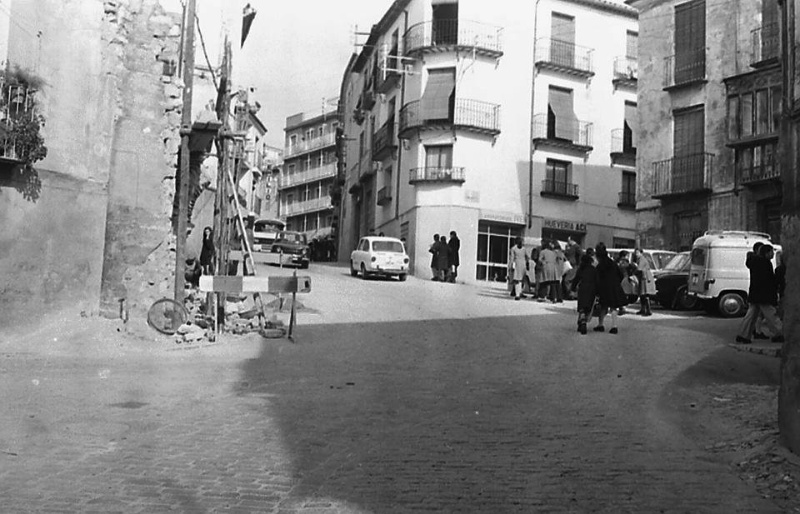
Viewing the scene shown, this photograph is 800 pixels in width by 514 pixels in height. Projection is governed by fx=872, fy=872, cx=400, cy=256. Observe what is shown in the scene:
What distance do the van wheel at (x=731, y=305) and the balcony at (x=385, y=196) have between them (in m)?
22.0

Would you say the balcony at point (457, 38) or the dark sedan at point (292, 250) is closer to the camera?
the dark sedan at point (292, 250)

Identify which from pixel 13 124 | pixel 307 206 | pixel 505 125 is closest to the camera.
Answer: pixel 13 124

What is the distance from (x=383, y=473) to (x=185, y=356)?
7279mm

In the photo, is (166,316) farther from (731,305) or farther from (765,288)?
(731,305)

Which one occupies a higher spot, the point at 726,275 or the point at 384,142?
the point at 384,142

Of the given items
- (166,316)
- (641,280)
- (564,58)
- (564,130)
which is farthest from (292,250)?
(166,316)

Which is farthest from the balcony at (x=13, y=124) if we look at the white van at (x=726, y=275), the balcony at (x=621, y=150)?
the balcony at (x=621, y=150)

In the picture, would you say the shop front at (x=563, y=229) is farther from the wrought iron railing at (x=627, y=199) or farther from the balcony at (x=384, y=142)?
the balcony at (x=384, y=142)

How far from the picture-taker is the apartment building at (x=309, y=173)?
264ft

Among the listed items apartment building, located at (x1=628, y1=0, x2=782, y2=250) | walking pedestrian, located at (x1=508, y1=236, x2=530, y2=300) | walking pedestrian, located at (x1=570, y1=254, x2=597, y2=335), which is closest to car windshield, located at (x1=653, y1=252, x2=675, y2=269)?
walking pedestrian, located at (x1=508, y1=236, x2=530, y2=300)

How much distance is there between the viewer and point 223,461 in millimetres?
6734

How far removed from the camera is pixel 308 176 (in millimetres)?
83562

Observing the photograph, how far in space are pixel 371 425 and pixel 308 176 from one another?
7639 cm

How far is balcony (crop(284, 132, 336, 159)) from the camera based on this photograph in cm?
8069
